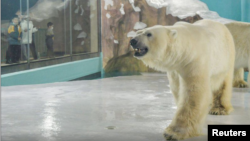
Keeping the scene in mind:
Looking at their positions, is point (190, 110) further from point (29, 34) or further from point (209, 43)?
point (29, 34)

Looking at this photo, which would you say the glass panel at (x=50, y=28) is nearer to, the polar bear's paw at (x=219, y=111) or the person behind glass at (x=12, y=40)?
the person behind glass at (x=12, y=40)

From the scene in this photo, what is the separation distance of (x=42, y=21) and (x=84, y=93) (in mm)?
2220

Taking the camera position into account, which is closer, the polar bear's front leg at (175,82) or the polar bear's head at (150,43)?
the polar bear's head at (150,43)

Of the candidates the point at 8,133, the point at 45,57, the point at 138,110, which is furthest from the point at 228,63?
the point at 45,57

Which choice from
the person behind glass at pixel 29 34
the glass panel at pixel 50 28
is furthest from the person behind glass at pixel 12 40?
the glass panel at pixel 50 28

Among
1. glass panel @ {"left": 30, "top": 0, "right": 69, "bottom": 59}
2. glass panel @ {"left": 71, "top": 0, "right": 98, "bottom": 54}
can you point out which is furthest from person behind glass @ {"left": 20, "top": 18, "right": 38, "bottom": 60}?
glass panel @ {"left": 71, "top": 0, "right": 98, "bottom": 54}

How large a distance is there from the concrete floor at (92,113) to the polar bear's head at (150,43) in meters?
0.56

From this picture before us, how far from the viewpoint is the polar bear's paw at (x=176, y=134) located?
2359mm

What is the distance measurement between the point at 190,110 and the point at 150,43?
53cm

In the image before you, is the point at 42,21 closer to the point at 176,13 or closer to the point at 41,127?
the point at 176,13

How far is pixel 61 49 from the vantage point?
Result: 23.5 feet

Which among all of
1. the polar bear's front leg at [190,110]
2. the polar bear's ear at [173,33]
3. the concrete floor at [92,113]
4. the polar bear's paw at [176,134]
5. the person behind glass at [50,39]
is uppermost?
the polar bear's ear at [173,33]

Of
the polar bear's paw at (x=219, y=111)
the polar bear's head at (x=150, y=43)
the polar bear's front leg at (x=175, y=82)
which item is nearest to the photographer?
the polar bear's head at (x=150, y=43)

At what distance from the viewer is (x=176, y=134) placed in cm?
237
